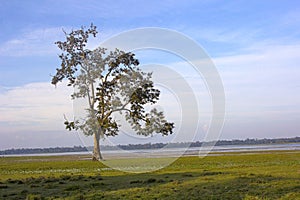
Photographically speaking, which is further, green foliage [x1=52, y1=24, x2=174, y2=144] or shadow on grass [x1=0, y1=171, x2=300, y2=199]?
green foliage [x1=52, y1=24, x2=174, y2=144]

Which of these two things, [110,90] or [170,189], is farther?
[110,90]

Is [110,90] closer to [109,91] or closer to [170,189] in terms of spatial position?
[109,91]

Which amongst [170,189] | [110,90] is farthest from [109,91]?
[170,189]

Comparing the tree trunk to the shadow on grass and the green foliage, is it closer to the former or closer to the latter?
the green foliage

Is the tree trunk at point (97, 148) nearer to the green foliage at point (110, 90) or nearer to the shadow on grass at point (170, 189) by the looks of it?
the green foliage at point (110, 90)

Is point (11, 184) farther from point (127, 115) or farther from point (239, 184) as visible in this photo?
point (127, 115)

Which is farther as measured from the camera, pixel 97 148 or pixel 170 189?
pixel 97 148

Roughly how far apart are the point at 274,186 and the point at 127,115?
43554mm

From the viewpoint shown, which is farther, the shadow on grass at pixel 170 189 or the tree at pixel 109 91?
the tree at pixel 109 91

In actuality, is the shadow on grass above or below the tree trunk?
below

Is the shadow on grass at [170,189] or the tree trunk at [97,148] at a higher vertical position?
the tree trunk at [97,148]

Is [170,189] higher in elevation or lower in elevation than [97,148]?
lower

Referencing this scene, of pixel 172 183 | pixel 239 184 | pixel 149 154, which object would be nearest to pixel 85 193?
pixel 172 183

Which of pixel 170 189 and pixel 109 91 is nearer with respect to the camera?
pixel 170 189
